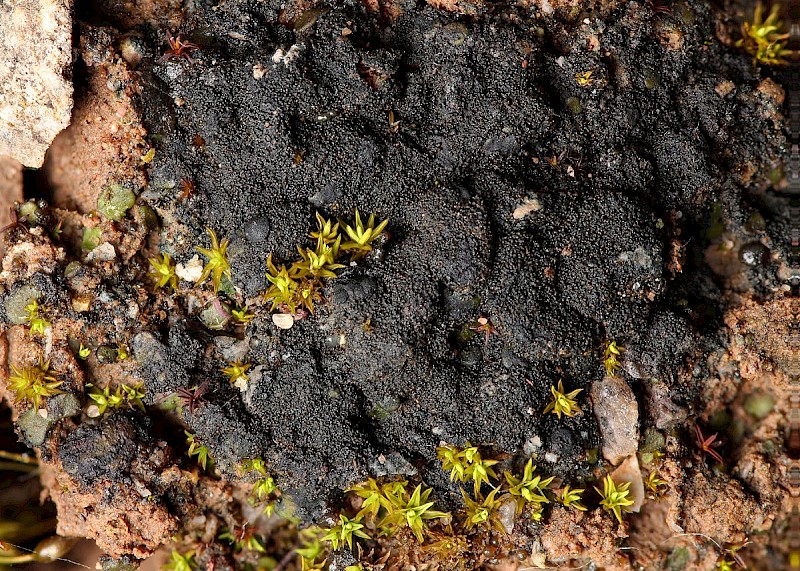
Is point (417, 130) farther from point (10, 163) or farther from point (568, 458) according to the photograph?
point (10, 163)

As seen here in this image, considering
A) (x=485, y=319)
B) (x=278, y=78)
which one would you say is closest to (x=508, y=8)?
(x=278, y=78)

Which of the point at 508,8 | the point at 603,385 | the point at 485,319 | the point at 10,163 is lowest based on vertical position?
the point at 603,385

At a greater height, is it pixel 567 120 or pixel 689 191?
pixel 567 120

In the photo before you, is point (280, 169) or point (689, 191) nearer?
point (280, 169)

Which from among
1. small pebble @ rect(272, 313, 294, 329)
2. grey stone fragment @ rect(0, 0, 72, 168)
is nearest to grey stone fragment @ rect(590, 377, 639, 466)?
small pebble @ rect(272, 313, 294, 329)

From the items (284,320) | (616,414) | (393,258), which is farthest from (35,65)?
(616,414)

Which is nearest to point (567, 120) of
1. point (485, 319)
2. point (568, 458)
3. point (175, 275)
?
point (485, 319)

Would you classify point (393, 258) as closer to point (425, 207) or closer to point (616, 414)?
point (425, 207)
